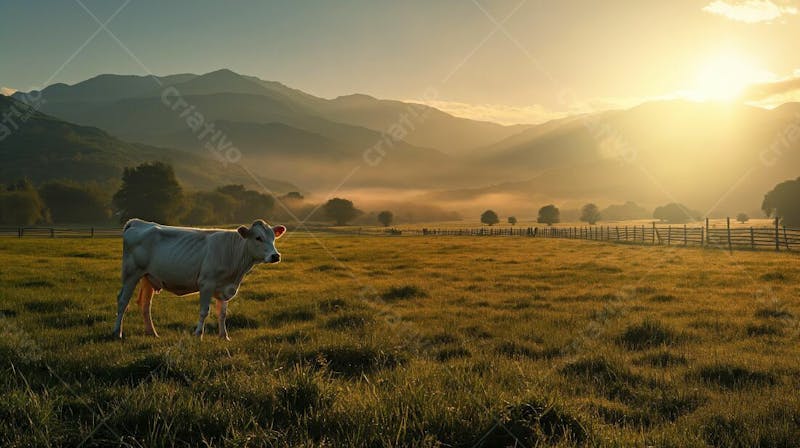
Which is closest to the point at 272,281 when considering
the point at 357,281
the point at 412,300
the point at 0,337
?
the point at 357,281

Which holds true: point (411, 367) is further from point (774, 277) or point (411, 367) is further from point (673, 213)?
point (673, 213)

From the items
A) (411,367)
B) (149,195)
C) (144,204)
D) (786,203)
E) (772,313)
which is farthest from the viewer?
(786,203)

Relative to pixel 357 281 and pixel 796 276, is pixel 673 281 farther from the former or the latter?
pixel 357 281

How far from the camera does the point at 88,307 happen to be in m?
11.8

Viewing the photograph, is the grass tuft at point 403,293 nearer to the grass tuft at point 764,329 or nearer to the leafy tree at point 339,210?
the grass tuft at point 764,329

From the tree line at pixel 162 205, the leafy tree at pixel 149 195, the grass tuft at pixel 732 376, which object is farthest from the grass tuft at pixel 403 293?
the tree line at pixel 162 205

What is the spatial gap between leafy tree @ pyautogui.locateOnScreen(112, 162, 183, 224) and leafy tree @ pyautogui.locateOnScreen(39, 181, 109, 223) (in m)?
33.1

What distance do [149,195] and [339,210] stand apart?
208 ft

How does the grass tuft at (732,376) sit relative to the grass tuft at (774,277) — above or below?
below

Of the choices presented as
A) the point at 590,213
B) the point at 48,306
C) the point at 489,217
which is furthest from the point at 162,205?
the point at 590,213

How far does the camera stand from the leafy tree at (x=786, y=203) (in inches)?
3164

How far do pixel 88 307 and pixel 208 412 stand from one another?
Answer: 953 centimetres

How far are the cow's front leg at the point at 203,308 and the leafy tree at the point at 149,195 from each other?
76.6 metres

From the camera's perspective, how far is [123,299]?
9180 mm
